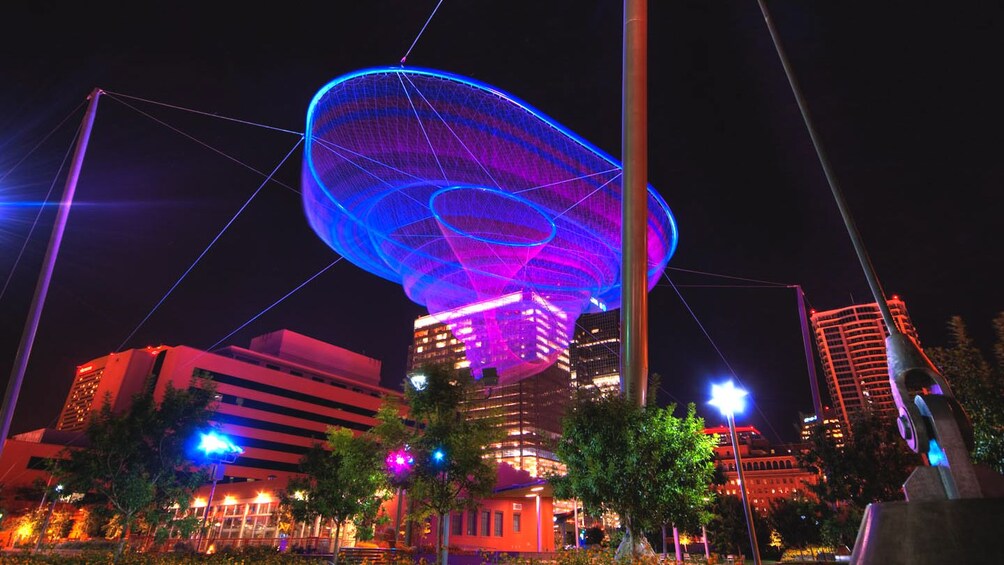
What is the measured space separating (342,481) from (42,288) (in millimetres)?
16030

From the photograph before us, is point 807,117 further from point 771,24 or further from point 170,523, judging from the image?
point 170,523

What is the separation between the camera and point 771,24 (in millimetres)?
13211

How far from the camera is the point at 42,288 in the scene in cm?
1527

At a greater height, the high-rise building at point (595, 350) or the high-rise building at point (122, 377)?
the high-rise building at point (595, 350)

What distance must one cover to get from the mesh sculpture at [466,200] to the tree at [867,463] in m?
13.4

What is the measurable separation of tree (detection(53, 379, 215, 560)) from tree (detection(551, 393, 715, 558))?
52.5 ft

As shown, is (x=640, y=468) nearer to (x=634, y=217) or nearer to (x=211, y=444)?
(x=634, y=217)

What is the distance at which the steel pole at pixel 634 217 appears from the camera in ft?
59.8

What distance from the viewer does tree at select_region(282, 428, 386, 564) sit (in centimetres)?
2353

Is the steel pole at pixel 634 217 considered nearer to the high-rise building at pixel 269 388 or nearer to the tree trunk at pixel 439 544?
the tree trunk at pixel 439 544

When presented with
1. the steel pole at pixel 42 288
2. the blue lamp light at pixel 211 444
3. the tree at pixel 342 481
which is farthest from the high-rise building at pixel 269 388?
the steel pole at pixel 42 288

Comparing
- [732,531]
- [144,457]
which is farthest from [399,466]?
[732,531]

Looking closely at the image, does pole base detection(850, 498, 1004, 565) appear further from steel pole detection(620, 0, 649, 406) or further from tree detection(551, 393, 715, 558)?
steel pole detection(620, 0, 649, 406)

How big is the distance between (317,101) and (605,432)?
1736 cm
